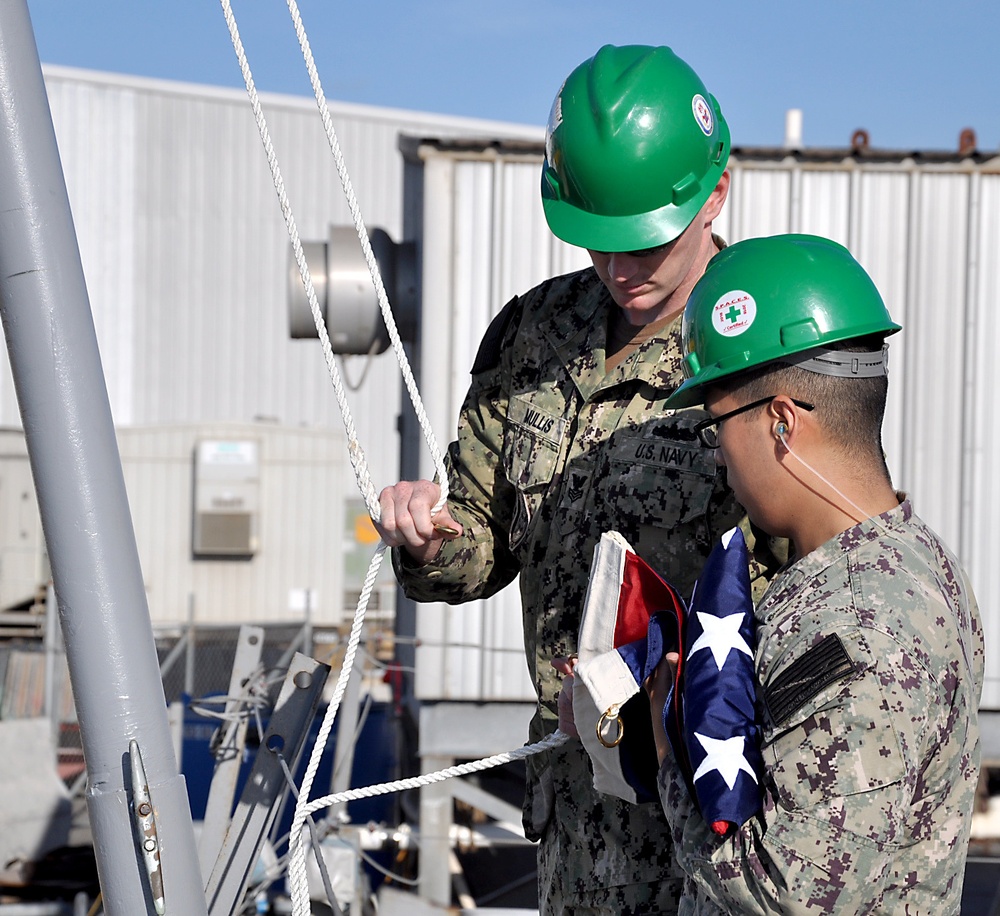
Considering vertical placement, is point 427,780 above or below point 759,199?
below

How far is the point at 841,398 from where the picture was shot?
1.63 metres

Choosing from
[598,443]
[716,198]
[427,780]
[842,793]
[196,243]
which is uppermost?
[196,243]

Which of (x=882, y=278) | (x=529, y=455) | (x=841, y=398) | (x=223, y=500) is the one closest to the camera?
(x=841, y=398)

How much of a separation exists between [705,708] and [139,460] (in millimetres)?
15327

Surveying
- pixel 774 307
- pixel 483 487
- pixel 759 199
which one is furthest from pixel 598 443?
pixel 759 199

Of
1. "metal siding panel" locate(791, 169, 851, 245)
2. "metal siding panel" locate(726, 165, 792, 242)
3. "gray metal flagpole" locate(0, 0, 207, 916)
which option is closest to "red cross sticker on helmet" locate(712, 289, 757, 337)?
"gray metal flagpole" locate(0, 0, 207, 916)

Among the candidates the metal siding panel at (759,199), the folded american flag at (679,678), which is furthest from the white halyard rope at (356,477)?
the metal siding panel at (759,199)

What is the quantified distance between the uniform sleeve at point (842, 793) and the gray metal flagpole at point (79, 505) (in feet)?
2.87

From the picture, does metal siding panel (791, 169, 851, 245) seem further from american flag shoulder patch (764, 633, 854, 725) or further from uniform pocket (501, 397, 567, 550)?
american flag shoulder patch (764, 633, 854, 725)

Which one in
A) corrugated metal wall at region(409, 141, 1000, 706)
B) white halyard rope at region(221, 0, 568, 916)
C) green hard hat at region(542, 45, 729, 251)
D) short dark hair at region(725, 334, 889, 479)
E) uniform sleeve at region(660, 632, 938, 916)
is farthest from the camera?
corrugated metal wall at region(409, 141, 1000, 706)

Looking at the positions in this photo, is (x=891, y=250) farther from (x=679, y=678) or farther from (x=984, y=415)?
(x=679, y=678)

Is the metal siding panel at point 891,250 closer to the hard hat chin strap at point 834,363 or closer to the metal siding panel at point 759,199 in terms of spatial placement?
the metal siding panel at point 759,199

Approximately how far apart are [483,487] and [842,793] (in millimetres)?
1177

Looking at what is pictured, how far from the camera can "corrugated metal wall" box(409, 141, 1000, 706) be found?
6.72m
